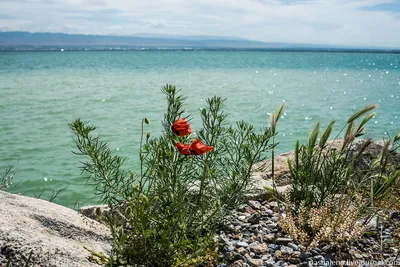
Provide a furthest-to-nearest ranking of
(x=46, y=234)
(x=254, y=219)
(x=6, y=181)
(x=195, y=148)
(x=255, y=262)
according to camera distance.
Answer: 1. (x=6, y=181)
2. (x=254, y=219)
3. (x=255, y=262)
4. (x=46, y=234)
5. (x=195, y=148)

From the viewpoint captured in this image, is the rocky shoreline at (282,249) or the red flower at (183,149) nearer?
the red flower at (183,149)

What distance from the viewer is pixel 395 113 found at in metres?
20.2

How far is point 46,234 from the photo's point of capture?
330cm

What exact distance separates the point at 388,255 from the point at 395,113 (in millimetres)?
18191

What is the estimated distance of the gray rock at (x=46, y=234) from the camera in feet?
9.83

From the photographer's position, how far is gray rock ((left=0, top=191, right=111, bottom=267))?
9.83 feet

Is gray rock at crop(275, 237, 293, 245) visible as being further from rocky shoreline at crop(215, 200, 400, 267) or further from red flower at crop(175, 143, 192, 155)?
red flower at crop(175, 143, 192, 155)

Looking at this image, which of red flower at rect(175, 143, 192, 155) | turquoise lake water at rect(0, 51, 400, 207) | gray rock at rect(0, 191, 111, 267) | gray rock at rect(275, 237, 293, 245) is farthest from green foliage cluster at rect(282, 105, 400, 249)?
gray rock at rect(0, 191, 111, 267)

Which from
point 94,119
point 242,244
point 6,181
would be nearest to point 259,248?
point 242,244

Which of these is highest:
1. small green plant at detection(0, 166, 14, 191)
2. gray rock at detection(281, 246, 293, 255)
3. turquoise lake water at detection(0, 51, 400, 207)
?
gray rock at detection(281, 246, 293, 255)

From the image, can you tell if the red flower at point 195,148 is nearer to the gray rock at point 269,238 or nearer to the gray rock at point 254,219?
the gray rock at point 269,238

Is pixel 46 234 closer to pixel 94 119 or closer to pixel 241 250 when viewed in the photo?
pixel 241 250

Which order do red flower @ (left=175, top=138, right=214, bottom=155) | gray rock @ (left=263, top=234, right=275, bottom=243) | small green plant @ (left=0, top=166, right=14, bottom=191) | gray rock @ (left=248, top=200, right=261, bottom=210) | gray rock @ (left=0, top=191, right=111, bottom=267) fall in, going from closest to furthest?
red flower @ (left=175, top=138, right=214, bottom=155)
gray rock @ (left=0, top=191, right=111, bottom=267)
gray rock @ (left=263, top=234, right=275, bottom=243)
gray rock @ (left=248, top=200, right=261, bottom=210)
small green plant @ (left=0, top=166, right=14, bottom=191)

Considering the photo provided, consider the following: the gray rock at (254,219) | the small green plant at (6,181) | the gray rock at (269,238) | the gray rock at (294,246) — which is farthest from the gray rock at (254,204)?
the small green plant at (6,181)
